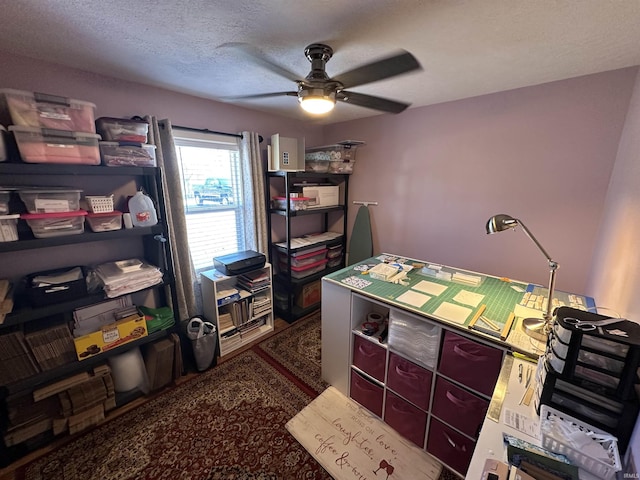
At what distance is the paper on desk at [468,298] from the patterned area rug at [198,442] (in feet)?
4.14

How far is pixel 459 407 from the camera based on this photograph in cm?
134

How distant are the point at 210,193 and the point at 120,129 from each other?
3.01 feet

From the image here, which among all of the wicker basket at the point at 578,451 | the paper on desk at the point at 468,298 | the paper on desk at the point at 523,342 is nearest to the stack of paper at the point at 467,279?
the paper on desk at the point at 468,298

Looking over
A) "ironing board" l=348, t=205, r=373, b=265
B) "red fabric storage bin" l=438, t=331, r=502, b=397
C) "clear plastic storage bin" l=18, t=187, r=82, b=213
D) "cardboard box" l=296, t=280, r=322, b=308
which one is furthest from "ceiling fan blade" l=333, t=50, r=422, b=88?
"cardboard box" l=296, t=280, r=322, b=308

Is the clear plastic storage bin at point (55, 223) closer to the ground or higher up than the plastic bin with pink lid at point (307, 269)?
higher up

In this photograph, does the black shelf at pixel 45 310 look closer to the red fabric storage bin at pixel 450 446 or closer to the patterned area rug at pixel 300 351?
the patterned area rug at pixel 300 351

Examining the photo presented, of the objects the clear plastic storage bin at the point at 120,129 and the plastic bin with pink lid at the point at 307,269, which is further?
the plastic bin with pink lid at the point at 307,269

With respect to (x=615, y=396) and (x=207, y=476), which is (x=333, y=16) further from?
(x=207, y=476)

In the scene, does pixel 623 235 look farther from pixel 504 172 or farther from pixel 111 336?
pixel 111 336

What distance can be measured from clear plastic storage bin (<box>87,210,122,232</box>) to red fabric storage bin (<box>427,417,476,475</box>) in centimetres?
228

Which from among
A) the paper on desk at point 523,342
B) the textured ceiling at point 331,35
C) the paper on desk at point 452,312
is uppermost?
the textured ceiling at point 331,35

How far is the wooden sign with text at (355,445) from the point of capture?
4.74 feet

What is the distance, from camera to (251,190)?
259 centimetres

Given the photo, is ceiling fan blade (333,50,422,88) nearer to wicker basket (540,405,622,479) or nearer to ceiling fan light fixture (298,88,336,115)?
ceiling fan light fixture (298,88,336,115)
